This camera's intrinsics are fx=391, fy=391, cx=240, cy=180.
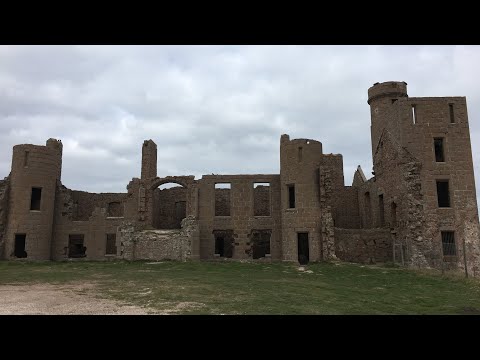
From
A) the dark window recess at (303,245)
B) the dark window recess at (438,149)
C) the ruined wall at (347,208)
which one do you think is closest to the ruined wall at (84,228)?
the dark window recess at (303,245)

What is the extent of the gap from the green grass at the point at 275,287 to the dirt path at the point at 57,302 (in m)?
0.67

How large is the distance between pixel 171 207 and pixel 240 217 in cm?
810

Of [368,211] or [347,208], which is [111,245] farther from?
[368,211]

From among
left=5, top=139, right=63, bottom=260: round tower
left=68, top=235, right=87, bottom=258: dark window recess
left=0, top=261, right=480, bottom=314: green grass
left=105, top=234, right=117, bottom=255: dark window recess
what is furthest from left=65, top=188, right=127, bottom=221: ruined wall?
left=0, top=261, right=480, bottom=314: green grass

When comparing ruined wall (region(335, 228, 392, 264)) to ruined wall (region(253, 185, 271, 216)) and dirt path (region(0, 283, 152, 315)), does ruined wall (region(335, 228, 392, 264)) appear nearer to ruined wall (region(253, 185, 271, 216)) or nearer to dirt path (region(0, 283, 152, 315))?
ruined wall (region(253, 185, 271, 216))

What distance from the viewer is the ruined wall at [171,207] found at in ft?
108

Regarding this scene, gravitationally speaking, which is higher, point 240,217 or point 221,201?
point 221,201

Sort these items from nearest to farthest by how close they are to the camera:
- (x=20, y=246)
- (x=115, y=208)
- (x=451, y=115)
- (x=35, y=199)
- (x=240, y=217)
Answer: (x=451, y=115) < (x=240, y=217) < (x=20, y=246) < (x=35, y=199) < (x=115, y=208)

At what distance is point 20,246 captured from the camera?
2775 centimetres

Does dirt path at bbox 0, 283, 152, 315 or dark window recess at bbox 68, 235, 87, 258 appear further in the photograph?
dark window recess at bbox 68, 235, 87, 258

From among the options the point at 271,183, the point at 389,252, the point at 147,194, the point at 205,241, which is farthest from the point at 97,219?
the point at 389,252


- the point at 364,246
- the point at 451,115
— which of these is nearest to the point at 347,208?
the point at 364,246

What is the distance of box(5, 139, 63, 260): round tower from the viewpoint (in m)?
26.9
